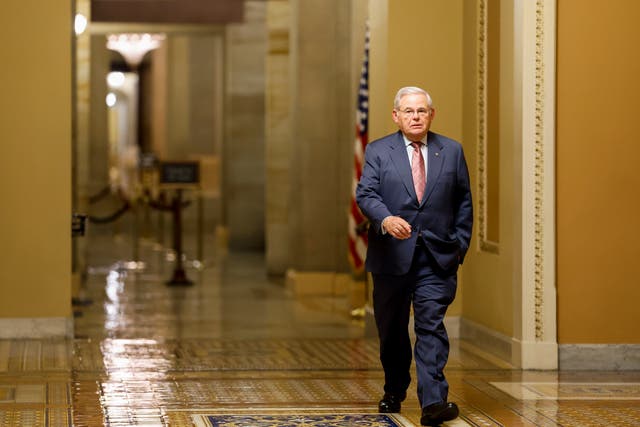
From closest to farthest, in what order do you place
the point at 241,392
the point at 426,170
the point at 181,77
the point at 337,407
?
the point at 426,170 → the point at 337,407 → the point at 241,392 → the point at 181,77

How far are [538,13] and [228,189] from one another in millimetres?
15015

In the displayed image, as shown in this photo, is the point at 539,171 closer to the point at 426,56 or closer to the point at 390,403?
the point at 426,56

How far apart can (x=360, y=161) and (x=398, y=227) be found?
5.49 metres

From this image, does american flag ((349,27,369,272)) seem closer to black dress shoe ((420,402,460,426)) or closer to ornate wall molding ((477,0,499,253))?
ornate wall molding ((477,0,499,253))

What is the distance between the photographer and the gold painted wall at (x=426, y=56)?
1071 centimetres

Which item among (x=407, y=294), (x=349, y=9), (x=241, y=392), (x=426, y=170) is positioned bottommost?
(x=241, y=392)

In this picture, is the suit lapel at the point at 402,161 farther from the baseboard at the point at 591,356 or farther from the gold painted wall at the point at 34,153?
the gold painted wall at the point at 34,153

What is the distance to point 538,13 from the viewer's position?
30.3 ft

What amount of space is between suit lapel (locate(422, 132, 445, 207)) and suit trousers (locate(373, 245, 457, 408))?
302 millimetres

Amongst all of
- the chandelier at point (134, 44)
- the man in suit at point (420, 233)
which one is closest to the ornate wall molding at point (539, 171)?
the man in suit at point (420, 233)

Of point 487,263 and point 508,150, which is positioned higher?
point 508,150

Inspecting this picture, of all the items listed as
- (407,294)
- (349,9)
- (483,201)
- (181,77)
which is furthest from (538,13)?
(181,77)

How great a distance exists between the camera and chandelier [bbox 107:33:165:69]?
39.9 metres

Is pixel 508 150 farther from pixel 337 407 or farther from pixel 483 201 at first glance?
pixel 337 407
